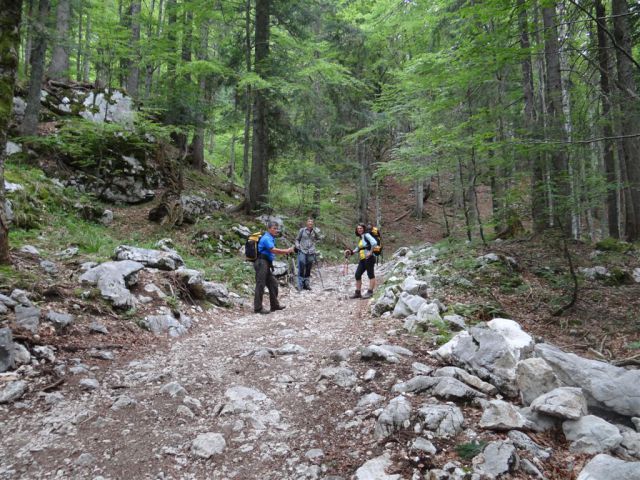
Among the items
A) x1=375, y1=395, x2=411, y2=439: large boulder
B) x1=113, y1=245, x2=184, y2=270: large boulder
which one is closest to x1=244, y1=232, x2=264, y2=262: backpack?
x1=113, y1=245, x2=184, y2=270: large boulder

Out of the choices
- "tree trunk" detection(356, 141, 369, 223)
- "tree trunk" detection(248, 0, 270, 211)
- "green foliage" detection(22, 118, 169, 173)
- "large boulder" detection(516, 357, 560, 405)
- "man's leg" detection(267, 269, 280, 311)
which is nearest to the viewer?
"large boulder" detection(516, 357, 560, 405)

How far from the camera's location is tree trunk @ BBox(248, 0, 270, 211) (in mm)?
13609

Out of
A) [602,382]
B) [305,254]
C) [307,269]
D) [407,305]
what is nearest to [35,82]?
[305,254]

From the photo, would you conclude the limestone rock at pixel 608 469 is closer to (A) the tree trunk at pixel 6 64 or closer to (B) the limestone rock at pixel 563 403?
(B) the limestone rock at pixel 563 403

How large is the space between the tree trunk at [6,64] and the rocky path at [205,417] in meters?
2.62

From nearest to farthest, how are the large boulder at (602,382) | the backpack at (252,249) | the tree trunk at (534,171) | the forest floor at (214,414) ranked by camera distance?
the forest floor at (214,414)
the large boulder at (602,382)
the tree trunk at (534,171)
the backpack at (252,249)

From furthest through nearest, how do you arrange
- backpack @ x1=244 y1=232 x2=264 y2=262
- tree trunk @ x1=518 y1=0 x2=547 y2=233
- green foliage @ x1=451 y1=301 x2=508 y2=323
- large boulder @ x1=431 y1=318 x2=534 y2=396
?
backpack @ x1=244 y1=232 x2=264 y2=262 → tree trunk @ x1=518 y1=0 x2=547 y2=233 → green foliage @ x1=451 y1=301 x2=508 y2=323 → large boulder @ x1=431 y1=318 x2=534 y2=396

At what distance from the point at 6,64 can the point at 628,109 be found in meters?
9.49

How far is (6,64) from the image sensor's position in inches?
209

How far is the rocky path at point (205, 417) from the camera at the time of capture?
112 inches

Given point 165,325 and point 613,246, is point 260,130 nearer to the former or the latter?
point 165,325

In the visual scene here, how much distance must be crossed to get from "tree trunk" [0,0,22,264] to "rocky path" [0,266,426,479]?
262cm

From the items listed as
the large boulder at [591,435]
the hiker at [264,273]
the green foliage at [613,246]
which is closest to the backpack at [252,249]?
the hiker at [264,273]

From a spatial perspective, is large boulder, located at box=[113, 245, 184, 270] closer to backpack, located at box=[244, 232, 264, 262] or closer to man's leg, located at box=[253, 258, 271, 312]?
backpack, located at box=[244, 232, 264, 262]
